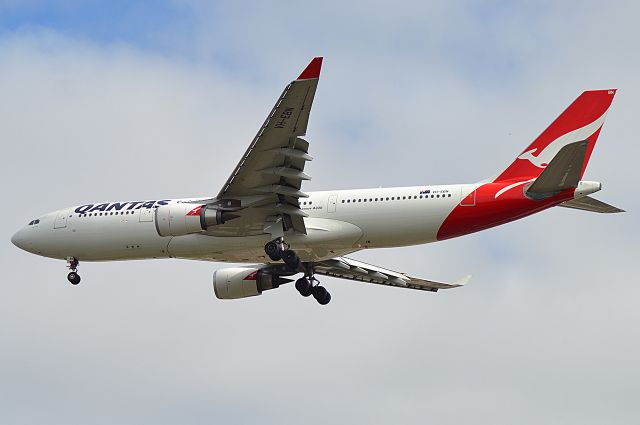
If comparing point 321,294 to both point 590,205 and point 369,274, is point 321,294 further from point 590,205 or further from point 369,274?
point 590,205

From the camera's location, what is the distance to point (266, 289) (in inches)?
1756

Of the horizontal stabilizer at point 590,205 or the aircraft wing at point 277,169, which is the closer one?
the aircraft wing at point 277,169

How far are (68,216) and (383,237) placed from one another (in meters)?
11.3

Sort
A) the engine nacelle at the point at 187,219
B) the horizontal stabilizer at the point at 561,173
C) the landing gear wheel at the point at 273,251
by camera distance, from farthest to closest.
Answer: the landing gear wheel at the point at 273,251 < the engine nacelle at the point at 187,219 < the horizontal stabilizer at the point at 561,173

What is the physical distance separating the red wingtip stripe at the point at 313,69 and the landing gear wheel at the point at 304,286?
11927 mm

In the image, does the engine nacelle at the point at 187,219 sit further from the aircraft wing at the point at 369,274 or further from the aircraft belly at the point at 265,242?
the aircraft wing at the point at 369,274

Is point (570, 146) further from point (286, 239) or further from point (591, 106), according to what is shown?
point (286, 239)

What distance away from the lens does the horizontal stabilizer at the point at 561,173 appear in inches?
1382

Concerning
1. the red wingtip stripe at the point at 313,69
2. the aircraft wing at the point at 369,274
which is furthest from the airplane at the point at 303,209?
the aircraft wing at the point at 369,274

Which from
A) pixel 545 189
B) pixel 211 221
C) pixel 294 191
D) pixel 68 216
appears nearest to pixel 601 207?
pixel 545 189

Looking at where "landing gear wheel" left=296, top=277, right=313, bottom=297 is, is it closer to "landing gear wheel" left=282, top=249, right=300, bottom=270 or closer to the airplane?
the airplane

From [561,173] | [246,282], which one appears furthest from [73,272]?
[561,173]

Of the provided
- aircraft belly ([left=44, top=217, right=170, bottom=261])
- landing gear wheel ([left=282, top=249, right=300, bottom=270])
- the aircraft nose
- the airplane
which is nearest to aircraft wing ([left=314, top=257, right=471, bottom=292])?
the airplane

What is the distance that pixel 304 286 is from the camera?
1726 inches
